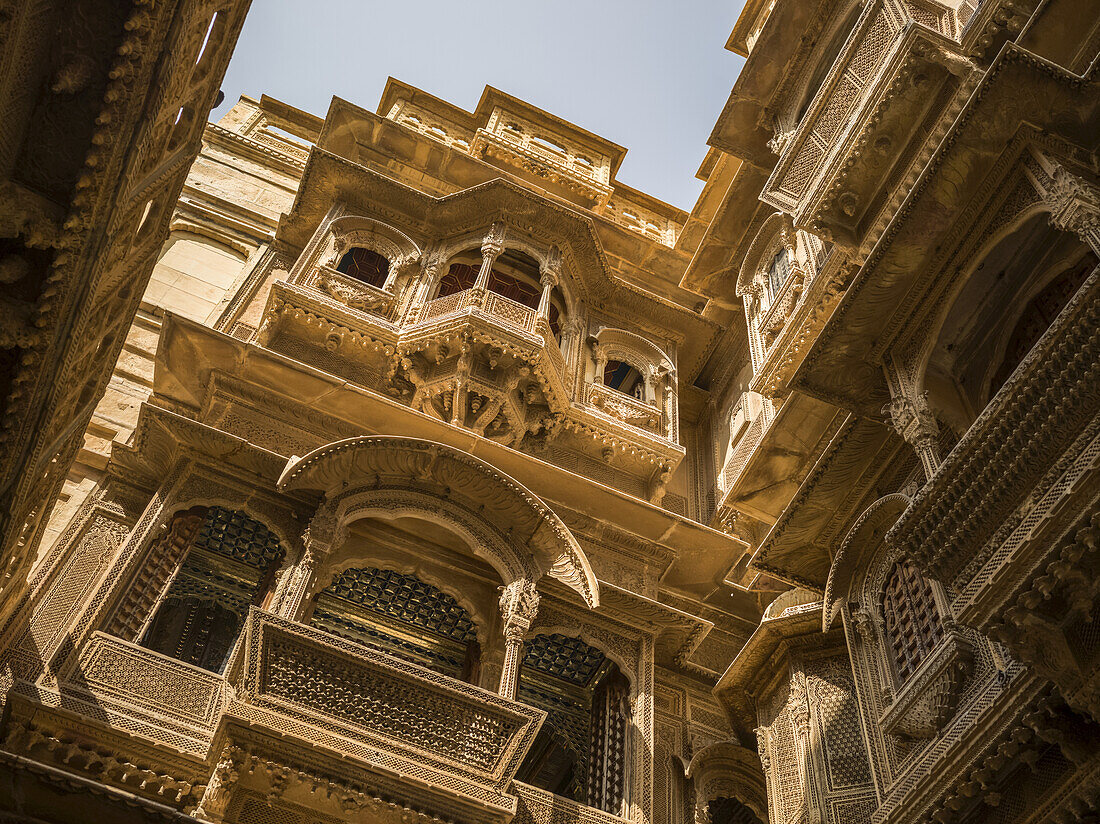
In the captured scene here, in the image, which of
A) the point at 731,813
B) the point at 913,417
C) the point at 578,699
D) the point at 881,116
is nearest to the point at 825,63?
the point at 881,116

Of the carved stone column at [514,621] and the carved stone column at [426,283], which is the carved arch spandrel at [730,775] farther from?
the carved stone column at [426,283]

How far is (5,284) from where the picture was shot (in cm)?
507

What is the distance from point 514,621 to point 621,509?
262 centimetres

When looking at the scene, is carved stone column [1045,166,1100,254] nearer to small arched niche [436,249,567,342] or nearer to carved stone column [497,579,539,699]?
carved stone column [497,579,539,699]

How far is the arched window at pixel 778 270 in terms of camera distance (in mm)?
14336

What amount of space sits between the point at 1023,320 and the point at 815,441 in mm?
2978

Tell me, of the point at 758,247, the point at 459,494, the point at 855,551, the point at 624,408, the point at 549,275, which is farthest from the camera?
the point at 758,247

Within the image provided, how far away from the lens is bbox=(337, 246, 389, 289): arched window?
14531 millimetres

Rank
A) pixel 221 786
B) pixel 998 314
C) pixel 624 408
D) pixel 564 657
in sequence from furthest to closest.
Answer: pixel 624 408
pixel 564 657
pixel 998 314
pixel 221 786

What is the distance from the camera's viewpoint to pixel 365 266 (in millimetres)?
14719

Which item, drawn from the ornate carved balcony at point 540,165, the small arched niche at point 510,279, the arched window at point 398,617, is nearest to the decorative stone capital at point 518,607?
the arched window at point 398,617

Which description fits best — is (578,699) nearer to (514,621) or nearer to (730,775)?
(730,775)

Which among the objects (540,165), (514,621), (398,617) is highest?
(540,165)

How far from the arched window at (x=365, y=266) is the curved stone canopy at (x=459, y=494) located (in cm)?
498
